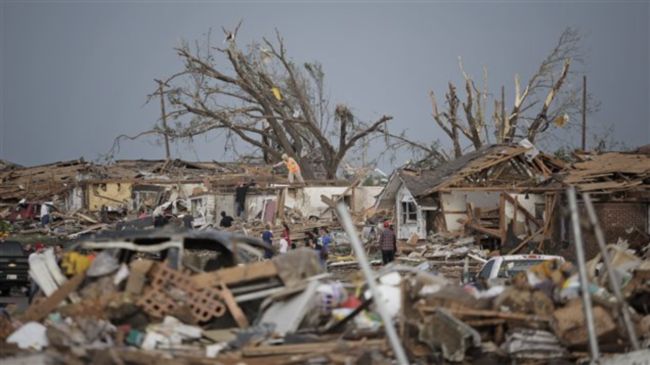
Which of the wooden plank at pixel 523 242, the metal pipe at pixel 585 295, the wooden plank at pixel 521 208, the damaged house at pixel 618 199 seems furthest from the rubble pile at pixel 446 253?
the metal pipe at pixel 585 295

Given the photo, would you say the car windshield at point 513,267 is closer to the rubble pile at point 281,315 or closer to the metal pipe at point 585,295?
the rubble pile at point 281,315

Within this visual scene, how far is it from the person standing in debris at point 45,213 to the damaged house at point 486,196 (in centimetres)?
1729

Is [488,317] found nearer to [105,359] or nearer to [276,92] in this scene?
[105,359]

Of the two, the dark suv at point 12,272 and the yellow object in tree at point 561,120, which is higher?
→ the yellow object in tree at point 561,120

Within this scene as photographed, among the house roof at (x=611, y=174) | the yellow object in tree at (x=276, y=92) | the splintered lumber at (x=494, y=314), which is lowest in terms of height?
the splintered lumber at (x=494, y=314)

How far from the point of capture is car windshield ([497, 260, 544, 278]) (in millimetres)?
20280

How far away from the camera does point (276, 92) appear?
58.6 metres

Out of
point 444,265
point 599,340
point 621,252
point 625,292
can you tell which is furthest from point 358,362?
point 444,265

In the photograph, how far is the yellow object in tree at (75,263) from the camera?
45.3 ft

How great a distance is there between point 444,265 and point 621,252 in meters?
14.1

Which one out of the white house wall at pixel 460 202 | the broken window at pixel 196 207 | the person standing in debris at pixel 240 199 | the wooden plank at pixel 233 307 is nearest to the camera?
the wooden plank at pixel 233 307

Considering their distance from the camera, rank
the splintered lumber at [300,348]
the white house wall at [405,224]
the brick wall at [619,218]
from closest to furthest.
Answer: the splintered lumber at [300,348] → the brick wall at [619,218] → the white house wall at [405,224]

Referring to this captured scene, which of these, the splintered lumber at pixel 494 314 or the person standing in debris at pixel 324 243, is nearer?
the splintered lumber at pixel 494 314

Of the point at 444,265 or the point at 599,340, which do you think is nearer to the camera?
the point at 599,340
